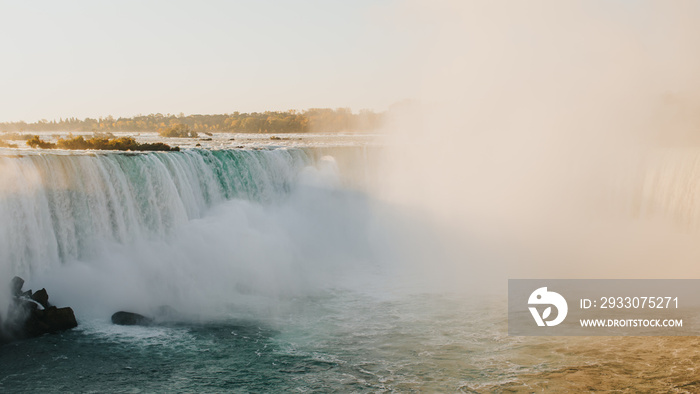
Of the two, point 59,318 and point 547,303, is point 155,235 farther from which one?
point 547,303

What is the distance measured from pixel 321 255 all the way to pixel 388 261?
8.74 ft

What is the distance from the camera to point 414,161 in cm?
2973

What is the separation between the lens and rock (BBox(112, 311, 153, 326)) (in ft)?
41.3

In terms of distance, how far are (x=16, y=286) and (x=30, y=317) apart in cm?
80

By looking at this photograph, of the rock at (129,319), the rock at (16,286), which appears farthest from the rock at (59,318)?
the rock at (129,319)

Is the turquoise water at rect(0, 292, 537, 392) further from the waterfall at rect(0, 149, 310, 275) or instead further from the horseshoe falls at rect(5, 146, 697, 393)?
the waterfall at rect(0, 149, 310, 275)

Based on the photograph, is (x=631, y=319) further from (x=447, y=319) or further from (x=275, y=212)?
(x=275, y=212)

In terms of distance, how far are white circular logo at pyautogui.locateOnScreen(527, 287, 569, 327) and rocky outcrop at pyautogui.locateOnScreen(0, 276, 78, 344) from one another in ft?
36.2

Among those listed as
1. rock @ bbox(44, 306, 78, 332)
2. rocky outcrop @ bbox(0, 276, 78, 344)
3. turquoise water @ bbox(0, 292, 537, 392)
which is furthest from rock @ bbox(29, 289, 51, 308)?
turquoise water @ bbox(0, 292, 537, 392)

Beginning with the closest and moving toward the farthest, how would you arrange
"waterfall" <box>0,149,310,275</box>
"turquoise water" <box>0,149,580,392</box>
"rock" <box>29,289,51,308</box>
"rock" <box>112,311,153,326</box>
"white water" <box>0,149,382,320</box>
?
1. "turquoise water" <box>0,149,580,392</box>
2. "rock" <box>29,289,51,308</box>
3. "rock" <box>112,311,153,326</box>
4. "waterfall" <box>0,149,310,275</box>
5. "white water" <box>0,149,382,320</box>

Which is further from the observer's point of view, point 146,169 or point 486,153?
point 486,153

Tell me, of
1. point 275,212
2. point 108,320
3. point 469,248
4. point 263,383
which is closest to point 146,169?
point 108,320

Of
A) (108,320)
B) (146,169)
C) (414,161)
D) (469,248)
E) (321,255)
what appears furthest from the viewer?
(414,161)

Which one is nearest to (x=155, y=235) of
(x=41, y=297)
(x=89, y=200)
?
(x=89, y=200)
